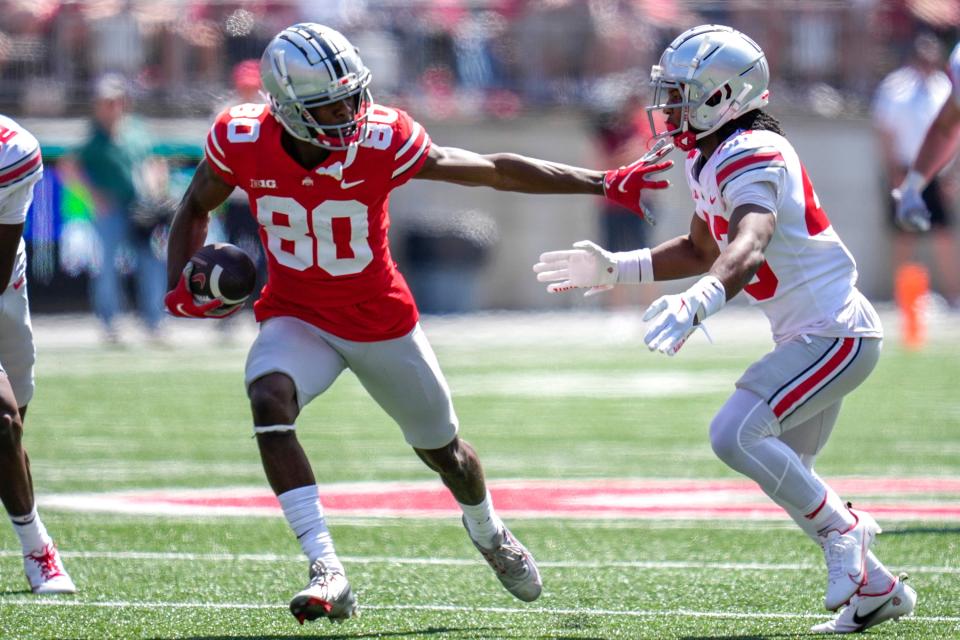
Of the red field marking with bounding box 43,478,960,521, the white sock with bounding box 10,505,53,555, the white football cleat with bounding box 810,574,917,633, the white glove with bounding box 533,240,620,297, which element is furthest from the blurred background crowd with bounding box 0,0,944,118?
the white football cleat with bounding box 810,574,917,633

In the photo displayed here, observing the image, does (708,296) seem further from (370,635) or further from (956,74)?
(956,74)

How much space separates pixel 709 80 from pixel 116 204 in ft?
34.2

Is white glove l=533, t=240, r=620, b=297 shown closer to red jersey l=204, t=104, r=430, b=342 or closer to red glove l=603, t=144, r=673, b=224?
red glove l=603, t=144, r=673, b=224

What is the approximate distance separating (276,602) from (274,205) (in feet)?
3.91

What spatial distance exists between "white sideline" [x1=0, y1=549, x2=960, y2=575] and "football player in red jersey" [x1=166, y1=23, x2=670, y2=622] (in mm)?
581

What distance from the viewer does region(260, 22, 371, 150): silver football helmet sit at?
4945mm

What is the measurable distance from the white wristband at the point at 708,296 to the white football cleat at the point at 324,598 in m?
1.19

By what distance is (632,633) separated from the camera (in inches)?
183

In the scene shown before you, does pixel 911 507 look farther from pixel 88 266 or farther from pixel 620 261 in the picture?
pixel 88 266

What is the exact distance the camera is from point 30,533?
5422mm

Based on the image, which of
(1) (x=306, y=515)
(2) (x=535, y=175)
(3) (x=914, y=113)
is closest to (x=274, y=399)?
(1) (x=306, y=515)

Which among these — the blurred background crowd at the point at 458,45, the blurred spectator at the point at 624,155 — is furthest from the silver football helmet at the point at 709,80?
the blurred background crowd at the point at 458,45

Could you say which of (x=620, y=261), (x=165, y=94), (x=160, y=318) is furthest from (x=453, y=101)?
(x=620, y=261)

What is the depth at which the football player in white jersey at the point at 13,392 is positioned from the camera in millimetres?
5359
